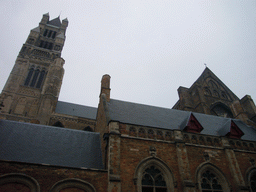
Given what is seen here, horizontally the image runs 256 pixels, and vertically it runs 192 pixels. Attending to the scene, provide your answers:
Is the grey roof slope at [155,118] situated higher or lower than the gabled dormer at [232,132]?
higher

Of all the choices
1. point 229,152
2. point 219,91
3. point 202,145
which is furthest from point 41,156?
point 219,91

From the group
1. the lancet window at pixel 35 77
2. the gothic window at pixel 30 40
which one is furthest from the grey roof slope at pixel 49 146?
the gothic window at pixel 30 40

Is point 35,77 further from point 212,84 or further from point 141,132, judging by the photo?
point 212,84

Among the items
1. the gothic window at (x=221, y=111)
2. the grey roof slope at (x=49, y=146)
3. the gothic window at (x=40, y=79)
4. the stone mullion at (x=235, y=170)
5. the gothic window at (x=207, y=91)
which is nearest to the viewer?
the grey roof slope at (x=49, y=146)

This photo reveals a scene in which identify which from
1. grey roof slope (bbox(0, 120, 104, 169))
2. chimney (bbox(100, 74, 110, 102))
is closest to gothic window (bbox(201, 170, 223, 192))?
grey roof slope (bbox(0, 120, 104, 169))

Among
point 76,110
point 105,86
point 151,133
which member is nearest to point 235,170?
point 151,133

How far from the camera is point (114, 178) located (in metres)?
9.07

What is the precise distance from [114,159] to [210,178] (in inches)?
233

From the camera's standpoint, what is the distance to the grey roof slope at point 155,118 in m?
13.1

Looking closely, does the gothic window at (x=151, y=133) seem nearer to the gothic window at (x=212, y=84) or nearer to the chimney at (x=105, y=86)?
the chimney at (x=105, y=86)

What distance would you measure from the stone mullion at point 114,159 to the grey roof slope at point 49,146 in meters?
1.15

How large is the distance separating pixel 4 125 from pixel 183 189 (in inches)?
425

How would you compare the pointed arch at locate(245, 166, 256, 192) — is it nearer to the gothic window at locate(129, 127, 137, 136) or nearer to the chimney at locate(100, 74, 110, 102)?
the gothic window at locate(129, 127, 137, 136)

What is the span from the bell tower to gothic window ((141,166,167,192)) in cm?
1526
